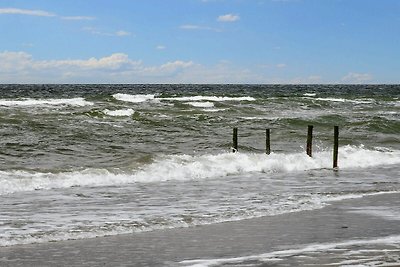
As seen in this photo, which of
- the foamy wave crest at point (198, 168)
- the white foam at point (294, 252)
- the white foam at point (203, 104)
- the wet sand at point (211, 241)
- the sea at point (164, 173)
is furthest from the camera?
the white foam at point (203, 104)

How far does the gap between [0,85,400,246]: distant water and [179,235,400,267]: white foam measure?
8.29 feet

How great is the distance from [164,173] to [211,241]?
9536mm

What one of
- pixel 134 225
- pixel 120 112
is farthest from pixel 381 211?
pixel 120 112

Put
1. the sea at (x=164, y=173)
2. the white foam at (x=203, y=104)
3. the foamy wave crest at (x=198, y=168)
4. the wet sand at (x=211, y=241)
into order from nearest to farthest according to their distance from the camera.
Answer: the wet sand at (x=211, y=241) < the sea at (x=164, y=173) < the foamy wave crest at (x=198, y=168) < the white foam at (x=203, y=104)

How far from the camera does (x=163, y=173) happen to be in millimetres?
19688

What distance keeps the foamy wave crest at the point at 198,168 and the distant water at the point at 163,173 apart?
0.14 feet

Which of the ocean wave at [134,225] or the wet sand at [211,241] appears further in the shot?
the ocean wave at [134,225]

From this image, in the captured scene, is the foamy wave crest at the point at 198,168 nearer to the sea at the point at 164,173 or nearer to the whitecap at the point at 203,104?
the sea at the point at 164,173

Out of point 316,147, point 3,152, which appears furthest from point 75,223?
point 316,147

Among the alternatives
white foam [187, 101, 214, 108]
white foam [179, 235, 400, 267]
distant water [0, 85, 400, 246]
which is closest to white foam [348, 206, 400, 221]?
distant water [0, 85, 400, 246]

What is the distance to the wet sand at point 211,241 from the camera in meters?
9.05

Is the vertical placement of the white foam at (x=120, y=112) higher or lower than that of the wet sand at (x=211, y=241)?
lower

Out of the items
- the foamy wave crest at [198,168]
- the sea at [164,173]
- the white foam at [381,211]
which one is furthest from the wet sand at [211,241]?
the foamy wave crest at [198,168]

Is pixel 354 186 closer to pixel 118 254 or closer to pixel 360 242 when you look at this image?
pixel 360 242
